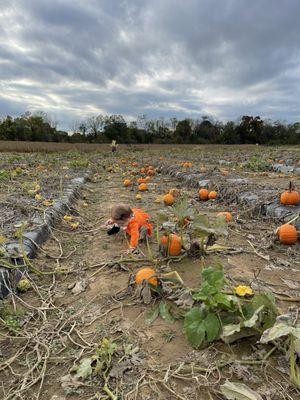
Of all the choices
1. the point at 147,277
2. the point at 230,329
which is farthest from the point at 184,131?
the point at 230,329

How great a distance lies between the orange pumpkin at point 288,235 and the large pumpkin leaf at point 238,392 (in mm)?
3005

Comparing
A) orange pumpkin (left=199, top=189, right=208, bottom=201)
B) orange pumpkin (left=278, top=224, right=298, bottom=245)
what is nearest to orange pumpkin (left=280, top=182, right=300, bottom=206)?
orange pumpkin (left=278, top=224, right=298, bottom=245)

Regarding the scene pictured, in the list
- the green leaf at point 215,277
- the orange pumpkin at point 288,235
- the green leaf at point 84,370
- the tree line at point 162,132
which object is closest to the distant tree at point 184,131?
the tree line at point 162,132

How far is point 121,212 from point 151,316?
200 centimetres

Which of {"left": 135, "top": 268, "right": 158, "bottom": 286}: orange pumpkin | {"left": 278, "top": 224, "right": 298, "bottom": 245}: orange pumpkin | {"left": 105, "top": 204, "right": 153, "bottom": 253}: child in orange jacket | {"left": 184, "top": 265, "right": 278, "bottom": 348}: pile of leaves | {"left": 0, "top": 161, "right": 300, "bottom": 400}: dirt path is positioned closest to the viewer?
{"left": 0, "top": 161, "right": 300, "bottom": 400}: dirt path

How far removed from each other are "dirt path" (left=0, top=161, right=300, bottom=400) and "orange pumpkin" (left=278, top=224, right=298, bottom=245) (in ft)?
0.50

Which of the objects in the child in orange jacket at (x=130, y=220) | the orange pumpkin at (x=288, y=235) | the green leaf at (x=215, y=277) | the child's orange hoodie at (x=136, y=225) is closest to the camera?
the green leaf at (x=215, y=277)

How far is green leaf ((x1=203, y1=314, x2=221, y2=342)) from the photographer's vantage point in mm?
2400

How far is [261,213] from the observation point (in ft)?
20.7

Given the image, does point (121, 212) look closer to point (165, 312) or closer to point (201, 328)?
point (165, 312)

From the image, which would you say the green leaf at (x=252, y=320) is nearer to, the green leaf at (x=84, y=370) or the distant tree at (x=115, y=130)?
the green leaf at (x=84, y=370)

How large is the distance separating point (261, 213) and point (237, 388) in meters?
4.66

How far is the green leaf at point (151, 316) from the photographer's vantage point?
2850 mm

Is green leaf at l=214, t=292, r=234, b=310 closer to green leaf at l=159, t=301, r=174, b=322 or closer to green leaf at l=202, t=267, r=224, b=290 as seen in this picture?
green leaf at l=202, t=267, r=224, b=290
